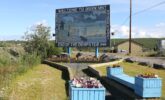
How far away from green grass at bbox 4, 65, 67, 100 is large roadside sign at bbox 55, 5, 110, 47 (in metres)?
14.3

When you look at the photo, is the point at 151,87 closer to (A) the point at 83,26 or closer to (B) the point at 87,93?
(B) the point at 87,93

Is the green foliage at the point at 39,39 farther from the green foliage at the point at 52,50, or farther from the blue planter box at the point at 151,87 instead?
the blue planter box at the point at 151,87

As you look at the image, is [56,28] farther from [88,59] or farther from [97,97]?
[97,97]

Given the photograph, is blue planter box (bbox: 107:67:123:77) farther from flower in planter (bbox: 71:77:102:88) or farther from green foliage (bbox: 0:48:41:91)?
flower in planter (bbox: 71:77:102:88)

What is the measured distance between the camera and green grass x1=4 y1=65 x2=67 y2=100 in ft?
68.2

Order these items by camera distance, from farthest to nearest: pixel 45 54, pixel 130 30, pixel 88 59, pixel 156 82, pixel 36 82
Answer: pixel 130 30 → pixel 45 54 → pixel 88 59 → pixel 36 82 → pixel 156 82

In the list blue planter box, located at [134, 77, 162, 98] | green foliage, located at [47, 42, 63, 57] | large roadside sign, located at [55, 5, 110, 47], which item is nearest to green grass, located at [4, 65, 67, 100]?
blue planter box, located at [134, 77, 162, 98]

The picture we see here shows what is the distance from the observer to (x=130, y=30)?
62812mm

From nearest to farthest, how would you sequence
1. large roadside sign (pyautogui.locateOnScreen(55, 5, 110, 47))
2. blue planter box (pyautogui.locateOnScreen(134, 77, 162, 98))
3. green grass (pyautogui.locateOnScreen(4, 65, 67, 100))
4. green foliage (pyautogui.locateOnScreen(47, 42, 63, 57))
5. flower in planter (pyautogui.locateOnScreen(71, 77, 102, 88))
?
flower in planter (pyautogui.locateOnScreen(71, 77, 102, 88)) → blue planter box (pyautogui.locateOnScreen(134, 77, 162, 98)) → green grass (pyautogui.locateOnScreen(4, 65, 67, 100)) → large roadside sign (pyautogui.locateOnScreen(55, 5, 110, 47)) → green foliage (pyautogui.locateOnScreen(47, 42, 63, 57))

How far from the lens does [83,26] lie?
4634 centimetres

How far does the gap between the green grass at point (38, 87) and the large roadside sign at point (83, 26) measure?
14328mm

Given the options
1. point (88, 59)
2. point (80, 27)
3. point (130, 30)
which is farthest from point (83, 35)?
point (130, 30)

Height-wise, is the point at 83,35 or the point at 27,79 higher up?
the point at 83,35

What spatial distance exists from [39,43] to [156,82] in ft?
130
